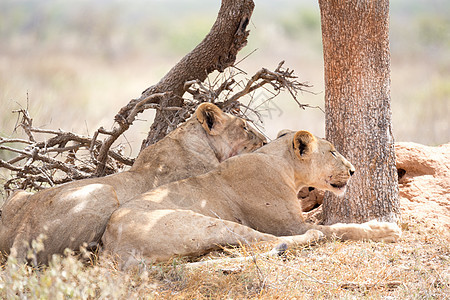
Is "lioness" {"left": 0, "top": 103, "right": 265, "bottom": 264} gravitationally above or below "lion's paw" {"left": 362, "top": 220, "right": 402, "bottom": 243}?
above

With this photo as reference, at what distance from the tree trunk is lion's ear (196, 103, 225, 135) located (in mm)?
1257

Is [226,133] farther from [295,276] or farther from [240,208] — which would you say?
[295,276]

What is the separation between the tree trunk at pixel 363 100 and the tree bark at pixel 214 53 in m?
1.84

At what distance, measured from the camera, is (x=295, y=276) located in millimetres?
4520

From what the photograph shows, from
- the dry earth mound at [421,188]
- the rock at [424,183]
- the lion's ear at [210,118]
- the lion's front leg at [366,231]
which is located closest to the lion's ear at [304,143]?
the lion's front leg at [366,231]

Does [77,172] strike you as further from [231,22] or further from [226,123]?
[231,22]

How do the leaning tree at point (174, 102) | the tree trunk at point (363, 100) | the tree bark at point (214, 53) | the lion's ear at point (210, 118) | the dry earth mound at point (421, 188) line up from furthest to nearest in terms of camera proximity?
1. the tree bark at point (214, 53)
2. the leaning tree at point (174, 102)
3. the dry earth mound at point (421, 188)
4. the lion's ear at point (210, 118)
5. the tree trunk at point (363, 100)

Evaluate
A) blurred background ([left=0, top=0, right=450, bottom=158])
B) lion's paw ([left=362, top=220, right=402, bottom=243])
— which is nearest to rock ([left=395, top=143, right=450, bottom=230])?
lion's paw ([left=362, top=220, right=402, bottom=243])

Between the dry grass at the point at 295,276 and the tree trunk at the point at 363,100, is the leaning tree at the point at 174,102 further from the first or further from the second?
the dry grass at the point at 295,276

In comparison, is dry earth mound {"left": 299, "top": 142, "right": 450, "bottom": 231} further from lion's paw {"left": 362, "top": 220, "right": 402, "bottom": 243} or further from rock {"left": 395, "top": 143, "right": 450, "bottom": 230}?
lion's paw {"left": 362, "top": 220, "right": 402, "bottom": 243}

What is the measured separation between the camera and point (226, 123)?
640cm

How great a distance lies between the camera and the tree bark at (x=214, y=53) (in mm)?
7789

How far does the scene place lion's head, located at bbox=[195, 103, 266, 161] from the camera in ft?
20.6

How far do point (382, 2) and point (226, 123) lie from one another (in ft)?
6.84
